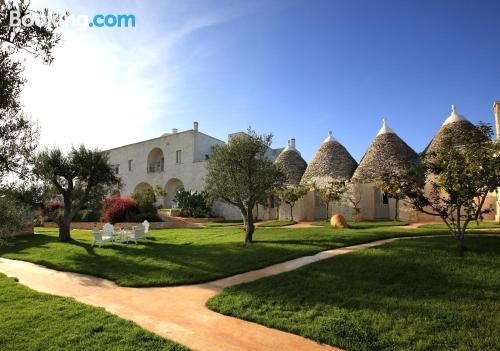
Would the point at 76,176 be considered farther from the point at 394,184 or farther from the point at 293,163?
the point at 293,163

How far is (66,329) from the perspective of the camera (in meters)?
5.21

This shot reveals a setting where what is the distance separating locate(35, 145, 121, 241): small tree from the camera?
16.8m

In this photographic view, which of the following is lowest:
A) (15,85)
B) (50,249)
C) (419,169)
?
(50,249)

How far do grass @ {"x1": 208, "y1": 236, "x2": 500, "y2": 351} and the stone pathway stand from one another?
0.33 metres

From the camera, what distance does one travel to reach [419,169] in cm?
1017

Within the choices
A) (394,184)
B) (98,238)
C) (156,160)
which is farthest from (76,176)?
(156,160)

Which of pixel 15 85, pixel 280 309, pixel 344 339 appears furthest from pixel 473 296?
pixel 15 85

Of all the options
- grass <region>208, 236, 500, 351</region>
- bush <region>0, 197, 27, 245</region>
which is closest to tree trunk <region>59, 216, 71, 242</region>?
bush <region>0, 197, 27, 245</region>

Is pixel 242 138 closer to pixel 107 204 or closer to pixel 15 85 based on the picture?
pixel 15 85

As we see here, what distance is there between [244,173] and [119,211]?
16.1 meters

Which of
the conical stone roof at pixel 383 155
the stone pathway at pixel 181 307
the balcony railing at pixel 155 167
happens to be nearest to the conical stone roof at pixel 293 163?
the conical stone roof at pixel 383 155

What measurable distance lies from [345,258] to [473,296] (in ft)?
11.6

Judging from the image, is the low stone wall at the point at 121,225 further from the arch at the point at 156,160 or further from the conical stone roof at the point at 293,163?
the arch at the point at 156,160

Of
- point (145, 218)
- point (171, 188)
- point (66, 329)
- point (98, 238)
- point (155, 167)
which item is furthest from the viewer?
point (155, 167)
